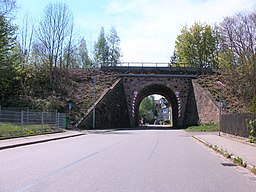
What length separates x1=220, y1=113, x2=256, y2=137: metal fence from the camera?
75.4 ft

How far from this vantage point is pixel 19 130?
26609mm

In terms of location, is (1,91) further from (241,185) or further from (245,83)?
(241,185)

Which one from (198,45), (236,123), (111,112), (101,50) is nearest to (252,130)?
(236,123)

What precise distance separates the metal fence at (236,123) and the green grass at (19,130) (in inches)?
586

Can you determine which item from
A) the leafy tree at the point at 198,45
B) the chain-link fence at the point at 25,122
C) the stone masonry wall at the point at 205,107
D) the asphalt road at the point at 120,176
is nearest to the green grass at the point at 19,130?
the chain-link fence at the point at 25,122

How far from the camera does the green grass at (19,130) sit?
2422 centimetres

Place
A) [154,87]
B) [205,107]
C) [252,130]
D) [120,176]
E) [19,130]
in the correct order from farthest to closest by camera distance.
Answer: [154,87] → [205,107] → [19,130] → [252,130] → [120,176]

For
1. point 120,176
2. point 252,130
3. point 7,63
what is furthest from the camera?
point 7,63

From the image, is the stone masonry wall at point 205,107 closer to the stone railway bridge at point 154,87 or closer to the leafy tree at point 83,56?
the stone railway bridge at point 154,87

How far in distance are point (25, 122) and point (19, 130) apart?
206 cm

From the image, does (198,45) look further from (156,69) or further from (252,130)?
(252,130)

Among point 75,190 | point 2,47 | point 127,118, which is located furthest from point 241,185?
point 127,118

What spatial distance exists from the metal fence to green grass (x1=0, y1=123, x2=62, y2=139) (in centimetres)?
1488

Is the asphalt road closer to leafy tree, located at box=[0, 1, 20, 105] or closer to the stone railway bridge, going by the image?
leafy tree, located at box=[0, 1, 20, 105]
